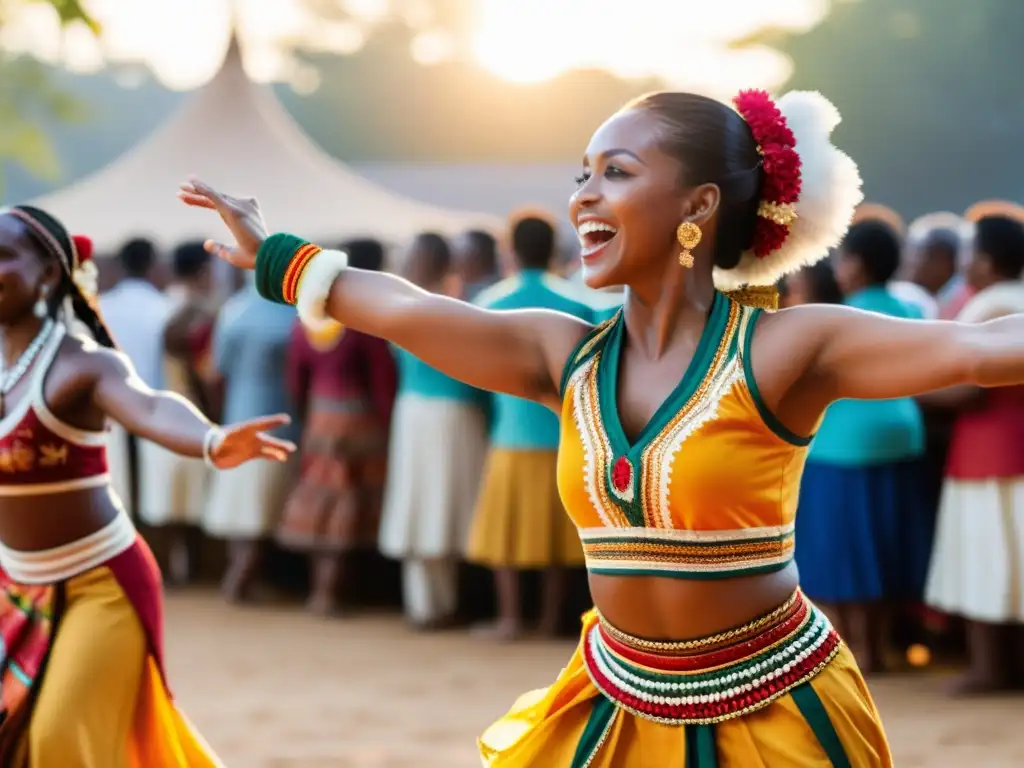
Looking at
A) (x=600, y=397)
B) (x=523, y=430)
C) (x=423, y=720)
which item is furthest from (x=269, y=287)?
(x=523, y=430)

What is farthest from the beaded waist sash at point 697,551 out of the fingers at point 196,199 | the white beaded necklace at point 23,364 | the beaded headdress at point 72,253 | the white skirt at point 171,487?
the white skirt at point 171,487

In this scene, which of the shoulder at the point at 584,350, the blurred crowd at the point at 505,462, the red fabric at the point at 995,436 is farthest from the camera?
the blurred crowd at the point at 505,462

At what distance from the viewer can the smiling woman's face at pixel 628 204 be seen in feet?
8.45

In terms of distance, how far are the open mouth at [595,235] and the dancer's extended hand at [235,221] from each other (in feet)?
2.18

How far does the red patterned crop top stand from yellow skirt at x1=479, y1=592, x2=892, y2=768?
1680mm

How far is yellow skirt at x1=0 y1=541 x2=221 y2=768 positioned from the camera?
11.4ft

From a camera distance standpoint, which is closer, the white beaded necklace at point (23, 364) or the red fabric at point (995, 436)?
the white beaded necklace at point (23, 364)

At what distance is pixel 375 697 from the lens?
20.9 feet

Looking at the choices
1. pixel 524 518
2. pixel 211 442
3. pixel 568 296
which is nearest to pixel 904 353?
pixel 211 442

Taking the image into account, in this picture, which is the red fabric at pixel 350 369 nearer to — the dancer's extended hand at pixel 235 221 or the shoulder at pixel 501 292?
the shoulder at pixel 501 292

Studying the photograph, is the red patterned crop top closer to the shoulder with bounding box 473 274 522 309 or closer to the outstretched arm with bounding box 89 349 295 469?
the outstretched arm with bounding box 89 349 295 469

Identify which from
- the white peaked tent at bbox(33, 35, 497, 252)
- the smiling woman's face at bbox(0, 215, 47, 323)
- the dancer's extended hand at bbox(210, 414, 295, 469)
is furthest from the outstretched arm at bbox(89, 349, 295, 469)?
the white peaked tent at bbox(33, 35, 497, 252)

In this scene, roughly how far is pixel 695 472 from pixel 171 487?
684 cm

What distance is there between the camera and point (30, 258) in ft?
12.4
